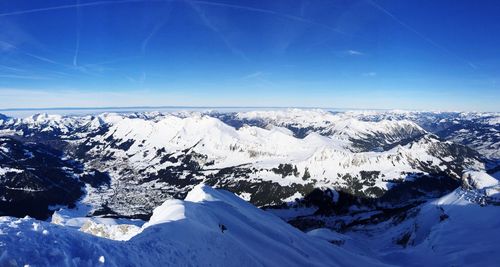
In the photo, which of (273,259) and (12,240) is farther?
(273,259)

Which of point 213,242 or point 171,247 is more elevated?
point 171,247

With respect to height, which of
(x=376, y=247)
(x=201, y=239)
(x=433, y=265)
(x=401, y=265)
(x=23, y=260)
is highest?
(x=23, y=260)

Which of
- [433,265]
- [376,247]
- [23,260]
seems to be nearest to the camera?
[23,260]

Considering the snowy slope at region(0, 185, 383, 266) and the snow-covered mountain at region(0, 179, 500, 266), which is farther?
the snow-covered mountain at region(0, 179, 500, 266)

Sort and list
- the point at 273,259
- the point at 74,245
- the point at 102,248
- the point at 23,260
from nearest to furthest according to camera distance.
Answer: the point at 23,260 < the point at 74,245 < the point at 102,248 < the point at 273,259

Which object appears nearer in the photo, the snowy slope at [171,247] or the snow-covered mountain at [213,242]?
the snowy slope at [171,247]

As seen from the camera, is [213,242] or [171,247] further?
[213,242]

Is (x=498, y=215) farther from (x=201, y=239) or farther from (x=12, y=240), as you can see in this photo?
(x=12, y=240)

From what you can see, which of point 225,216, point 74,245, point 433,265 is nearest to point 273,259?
point 225,216
